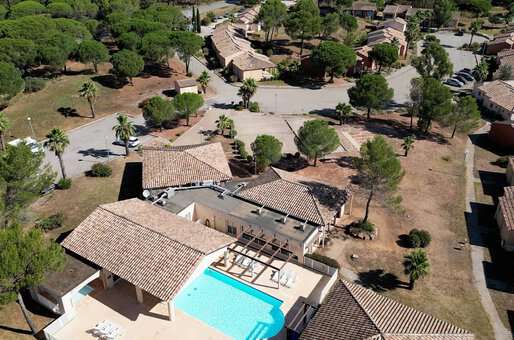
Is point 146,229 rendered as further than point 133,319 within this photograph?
Yes

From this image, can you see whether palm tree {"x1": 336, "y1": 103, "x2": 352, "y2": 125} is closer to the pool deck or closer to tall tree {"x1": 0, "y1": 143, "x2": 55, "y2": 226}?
the pool deck

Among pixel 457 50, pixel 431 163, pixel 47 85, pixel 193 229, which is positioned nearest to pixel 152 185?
pixel 193 229

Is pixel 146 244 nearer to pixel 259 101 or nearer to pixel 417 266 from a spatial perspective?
pixel 417 266

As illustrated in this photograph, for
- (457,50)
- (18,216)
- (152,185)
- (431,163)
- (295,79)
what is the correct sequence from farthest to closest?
(457,50), (295,79), (431,163), (152,185), (18,216)

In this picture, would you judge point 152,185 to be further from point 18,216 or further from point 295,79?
point 295,79

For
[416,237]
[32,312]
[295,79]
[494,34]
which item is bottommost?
[32,312]

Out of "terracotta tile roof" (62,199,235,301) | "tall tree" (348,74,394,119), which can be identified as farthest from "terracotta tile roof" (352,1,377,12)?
"terracotta tile roof" (62,199,235,301)
